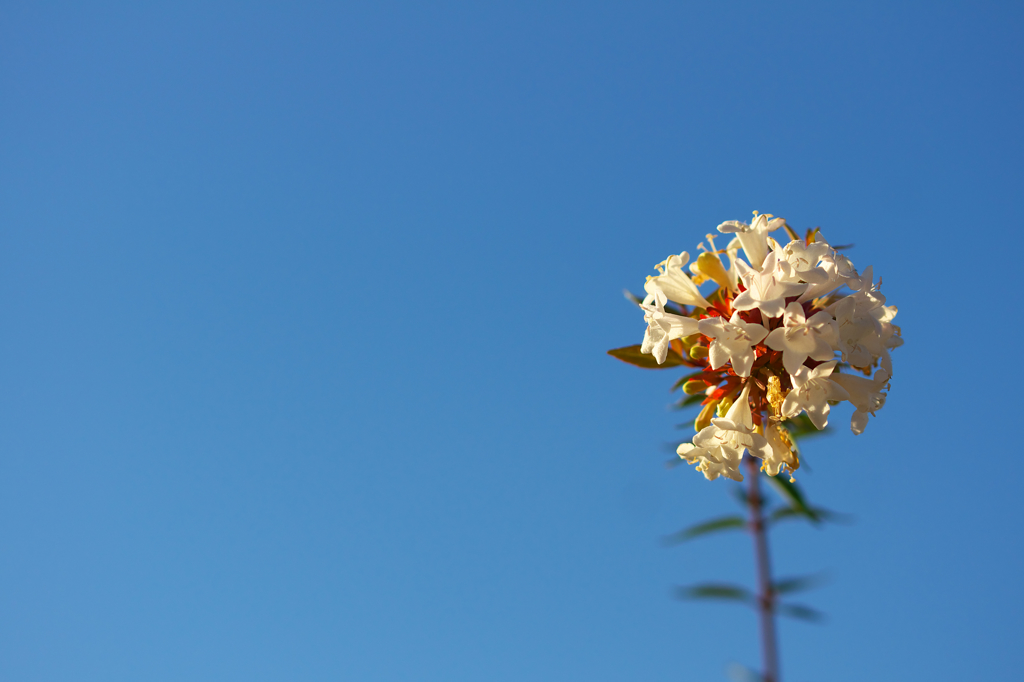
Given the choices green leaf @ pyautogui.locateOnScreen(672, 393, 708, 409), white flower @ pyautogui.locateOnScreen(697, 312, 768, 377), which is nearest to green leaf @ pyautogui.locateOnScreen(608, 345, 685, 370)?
green leaf @ pyautogui.locateOnScreen(672, 393, 708, 409)

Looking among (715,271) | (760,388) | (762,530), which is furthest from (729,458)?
(762,530)

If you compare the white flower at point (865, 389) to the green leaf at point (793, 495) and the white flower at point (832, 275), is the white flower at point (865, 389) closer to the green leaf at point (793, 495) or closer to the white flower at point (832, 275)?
the white flower at point (832, 275)

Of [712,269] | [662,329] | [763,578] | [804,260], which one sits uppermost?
[712,269]

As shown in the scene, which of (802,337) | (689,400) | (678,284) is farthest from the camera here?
(689,400)

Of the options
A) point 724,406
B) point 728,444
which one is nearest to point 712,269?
point 724,406

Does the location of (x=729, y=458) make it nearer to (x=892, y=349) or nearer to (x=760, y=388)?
(x=760, y=388)

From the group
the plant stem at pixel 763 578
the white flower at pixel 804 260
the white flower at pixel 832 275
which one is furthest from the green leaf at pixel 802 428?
the white flower at pixel 804 260

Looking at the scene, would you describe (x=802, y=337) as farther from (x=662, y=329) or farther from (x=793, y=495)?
(x=793, y=495)
